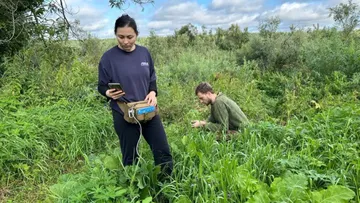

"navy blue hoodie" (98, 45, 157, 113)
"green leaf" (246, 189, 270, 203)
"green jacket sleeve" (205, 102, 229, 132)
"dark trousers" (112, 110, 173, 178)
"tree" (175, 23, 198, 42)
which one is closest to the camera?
"green leaf" (246, 189, 270, 203)

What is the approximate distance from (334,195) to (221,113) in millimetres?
1774

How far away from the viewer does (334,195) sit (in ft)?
7.82

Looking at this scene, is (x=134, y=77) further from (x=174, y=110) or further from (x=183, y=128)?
(x=174, y=110)

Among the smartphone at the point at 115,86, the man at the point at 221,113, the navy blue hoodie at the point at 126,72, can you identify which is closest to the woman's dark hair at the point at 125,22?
the navy blue hoodie at the point at 126,72

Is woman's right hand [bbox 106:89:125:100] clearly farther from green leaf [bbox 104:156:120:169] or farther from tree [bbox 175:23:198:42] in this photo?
tree [bbox 175:23:198:42]

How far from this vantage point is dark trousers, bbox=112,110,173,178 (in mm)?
2811

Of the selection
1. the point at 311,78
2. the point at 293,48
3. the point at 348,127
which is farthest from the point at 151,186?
the point at 293,48

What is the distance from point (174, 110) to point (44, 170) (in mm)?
2261

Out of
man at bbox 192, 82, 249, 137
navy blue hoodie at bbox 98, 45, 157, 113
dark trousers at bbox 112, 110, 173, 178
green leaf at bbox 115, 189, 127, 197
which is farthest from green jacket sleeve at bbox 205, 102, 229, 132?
green leaf at bbox 115, 189, 127, 197

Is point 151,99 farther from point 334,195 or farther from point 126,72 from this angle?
point 334,195

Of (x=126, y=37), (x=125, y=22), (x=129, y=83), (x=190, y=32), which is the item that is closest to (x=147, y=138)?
(x=129, y=83)

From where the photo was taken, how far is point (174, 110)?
535 centimetres

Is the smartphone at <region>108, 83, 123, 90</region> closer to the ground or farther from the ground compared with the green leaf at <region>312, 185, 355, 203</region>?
farther from the ground

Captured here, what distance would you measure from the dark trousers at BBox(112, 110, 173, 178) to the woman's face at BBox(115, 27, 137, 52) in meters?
0.58
